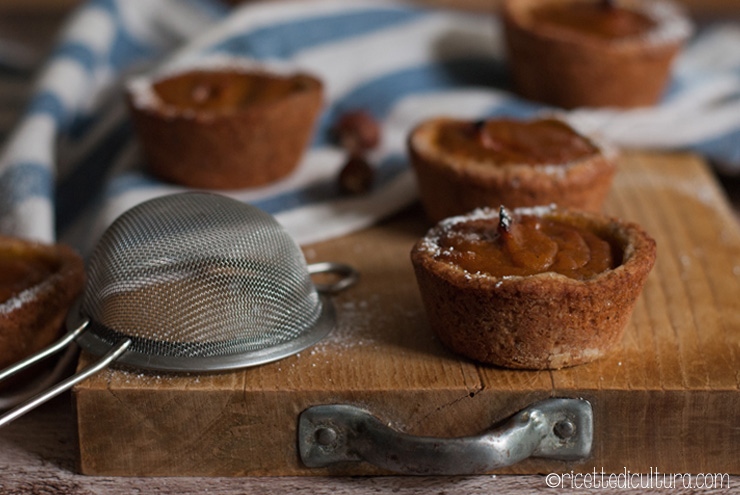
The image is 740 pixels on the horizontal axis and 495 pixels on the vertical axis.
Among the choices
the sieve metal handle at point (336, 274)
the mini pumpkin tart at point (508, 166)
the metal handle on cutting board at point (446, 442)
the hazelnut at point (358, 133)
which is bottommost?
the metal handle on cutting board at point (446, 442)

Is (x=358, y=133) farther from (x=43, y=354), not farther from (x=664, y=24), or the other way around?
(x=43, y=354)

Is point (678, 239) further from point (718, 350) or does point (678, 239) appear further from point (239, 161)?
point (239, 161)

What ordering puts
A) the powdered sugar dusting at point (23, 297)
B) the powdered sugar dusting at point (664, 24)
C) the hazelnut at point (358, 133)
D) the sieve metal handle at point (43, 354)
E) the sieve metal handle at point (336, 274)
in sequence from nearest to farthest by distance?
the sieve metal handle at point (43, 354), the powdered sugar dusting at point (23, 297), the sieve metal handle at point (336, 274), the hazelnut at point (358, 133), the powdered sugar dusting at point (664, 24)

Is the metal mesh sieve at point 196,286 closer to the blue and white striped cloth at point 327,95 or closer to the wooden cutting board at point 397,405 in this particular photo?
the wooden cutting board at point 397,405

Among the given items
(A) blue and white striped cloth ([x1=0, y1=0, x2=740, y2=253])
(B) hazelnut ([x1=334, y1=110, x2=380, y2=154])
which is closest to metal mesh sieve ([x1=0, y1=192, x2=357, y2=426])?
(A) blue and white striped cloth ([x1=0, y1=0, x2=740, y2=253])

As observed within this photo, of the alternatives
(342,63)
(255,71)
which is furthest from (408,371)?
(342,63)

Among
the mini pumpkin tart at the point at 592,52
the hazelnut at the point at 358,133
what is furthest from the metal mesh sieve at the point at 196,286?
the mini pumpkin tart at the point at 592,52
